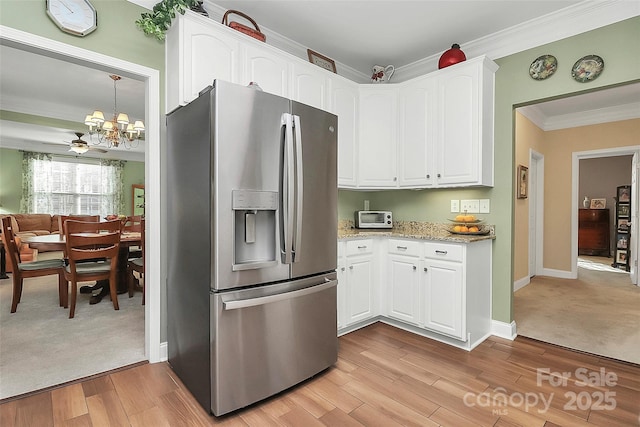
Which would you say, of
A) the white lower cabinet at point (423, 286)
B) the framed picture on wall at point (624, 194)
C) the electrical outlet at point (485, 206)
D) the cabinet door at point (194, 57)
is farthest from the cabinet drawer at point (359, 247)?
the framed picture on wall at point (624, 194)

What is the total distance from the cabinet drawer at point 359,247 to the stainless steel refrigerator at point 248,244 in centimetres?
63

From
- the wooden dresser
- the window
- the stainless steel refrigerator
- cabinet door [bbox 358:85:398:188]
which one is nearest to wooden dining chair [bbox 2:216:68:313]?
the stainless steel refrigerator

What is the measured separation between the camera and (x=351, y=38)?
9.88ft

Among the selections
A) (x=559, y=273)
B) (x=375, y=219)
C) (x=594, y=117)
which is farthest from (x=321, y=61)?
(x=559, y=273)

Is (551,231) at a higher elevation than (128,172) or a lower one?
lower

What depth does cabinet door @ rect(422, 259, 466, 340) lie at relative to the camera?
2584 mm

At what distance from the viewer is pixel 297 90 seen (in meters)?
2.73

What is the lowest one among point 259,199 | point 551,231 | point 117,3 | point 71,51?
point 551,231

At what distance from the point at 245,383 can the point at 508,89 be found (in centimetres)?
321

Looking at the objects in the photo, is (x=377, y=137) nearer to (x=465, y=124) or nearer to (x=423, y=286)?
(x=465, y=124)

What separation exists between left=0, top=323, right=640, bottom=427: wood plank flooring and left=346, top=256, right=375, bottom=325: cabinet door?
443 millimetres

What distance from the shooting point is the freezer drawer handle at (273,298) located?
168cm

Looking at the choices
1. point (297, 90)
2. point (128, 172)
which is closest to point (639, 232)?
point (297, 90)

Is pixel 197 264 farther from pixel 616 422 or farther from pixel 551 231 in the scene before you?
pixel 551 231
